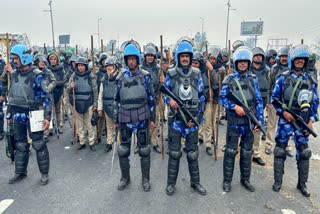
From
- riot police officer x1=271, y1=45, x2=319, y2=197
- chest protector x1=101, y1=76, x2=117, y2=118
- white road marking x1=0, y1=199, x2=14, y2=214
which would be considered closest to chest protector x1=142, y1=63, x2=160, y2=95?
chest protector x1=101, y1=76, x2=117, y2=118

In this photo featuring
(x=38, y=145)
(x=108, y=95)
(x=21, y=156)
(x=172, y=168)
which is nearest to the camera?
(x=172, y=168)

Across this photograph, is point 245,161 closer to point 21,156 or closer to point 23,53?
point 21,156

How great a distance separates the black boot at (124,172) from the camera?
415 centimetres

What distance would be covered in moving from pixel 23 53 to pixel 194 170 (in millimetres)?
3680

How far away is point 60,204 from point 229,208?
2731 mm

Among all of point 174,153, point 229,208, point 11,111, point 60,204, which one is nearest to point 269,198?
point 229,208

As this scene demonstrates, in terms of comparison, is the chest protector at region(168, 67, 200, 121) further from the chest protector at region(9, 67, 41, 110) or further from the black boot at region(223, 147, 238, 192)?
the chest protector at region(9, 67, 41, 110)

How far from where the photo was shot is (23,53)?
4.06 m

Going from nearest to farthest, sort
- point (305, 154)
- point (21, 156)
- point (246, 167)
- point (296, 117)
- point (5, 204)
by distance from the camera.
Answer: point (5, 204), point (296, 117), point (305, 154), point (246, 167), point (21, 156)

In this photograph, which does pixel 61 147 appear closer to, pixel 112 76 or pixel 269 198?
pixel 112 76

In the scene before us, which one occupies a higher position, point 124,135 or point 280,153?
point 124,135

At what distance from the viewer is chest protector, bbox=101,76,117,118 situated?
18.6ft

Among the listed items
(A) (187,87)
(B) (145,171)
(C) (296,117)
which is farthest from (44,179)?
(C) (296,117)

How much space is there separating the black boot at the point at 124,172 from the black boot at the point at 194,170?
44.6 inches
